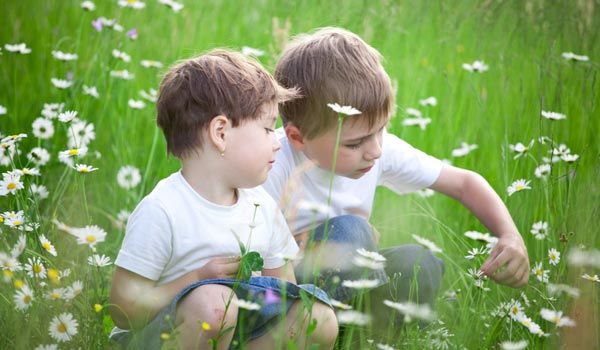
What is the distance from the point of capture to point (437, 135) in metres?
3.19

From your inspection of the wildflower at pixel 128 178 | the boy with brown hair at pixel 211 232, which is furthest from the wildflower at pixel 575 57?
the wildflower at pixel 128 178

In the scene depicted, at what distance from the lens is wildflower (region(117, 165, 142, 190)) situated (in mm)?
2781

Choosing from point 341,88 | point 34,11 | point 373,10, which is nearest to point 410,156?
point 341,88

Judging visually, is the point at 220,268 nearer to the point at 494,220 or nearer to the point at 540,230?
the point at 494,220

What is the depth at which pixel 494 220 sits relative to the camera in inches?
92.1

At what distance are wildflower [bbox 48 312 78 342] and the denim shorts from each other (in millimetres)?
122

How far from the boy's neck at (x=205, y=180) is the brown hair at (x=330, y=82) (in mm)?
403

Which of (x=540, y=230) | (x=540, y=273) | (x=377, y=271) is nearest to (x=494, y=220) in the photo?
(x=540, y=230)

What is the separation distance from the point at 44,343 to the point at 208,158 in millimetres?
505

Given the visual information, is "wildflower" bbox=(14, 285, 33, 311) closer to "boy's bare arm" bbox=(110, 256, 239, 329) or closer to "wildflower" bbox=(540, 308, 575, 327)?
"boy's bare arm" bbox=(110, 256, 239, 329)

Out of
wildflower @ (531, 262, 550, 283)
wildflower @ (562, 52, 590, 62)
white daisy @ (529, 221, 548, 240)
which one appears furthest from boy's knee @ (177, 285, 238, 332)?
wildflower @ (562, 52, 590, 62)

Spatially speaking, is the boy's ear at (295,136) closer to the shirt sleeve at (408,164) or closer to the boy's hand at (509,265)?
the shirt sleeve at (408,164)

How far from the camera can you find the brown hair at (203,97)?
1.92m

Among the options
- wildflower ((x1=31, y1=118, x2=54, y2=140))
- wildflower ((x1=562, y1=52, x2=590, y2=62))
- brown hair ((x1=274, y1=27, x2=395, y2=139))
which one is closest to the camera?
brown hair ((x1=274, y1=27, x2=395, y2=139))
